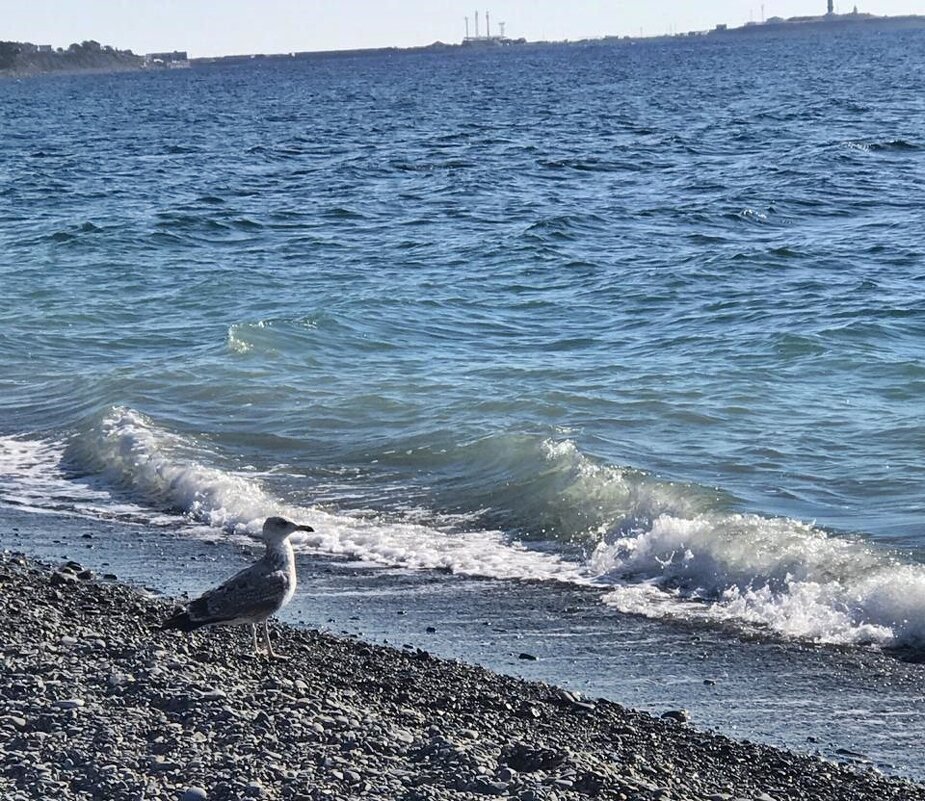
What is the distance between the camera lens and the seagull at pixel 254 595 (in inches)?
332

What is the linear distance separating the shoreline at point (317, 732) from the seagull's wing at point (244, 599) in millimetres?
225

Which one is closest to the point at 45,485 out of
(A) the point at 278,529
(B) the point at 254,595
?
(A) the point at 278,529

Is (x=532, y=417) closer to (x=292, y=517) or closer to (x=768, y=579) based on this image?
(x=292, y=517)

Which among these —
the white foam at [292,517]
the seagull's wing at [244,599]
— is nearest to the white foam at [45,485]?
the white foam at [292,517]

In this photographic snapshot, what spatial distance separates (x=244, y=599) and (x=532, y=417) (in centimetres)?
714

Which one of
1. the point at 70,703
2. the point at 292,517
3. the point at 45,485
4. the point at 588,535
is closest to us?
the point at 70,703

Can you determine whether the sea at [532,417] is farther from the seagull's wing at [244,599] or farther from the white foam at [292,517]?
the seagull's wing at [244,599]

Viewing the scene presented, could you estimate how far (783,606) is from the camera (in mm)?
10461

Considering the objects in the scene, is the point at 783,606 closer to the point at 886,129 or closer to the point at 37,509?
the point at 37,509

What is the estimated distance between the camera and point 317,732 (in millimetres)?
7035

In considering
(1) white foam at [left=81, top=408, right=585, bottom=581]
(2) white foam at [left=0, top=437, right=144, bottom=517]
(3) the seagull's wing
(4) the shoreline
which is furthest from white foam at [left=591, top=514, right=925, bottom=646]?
(2) white foam at [left=0, top=437, right=144, bottom=517]

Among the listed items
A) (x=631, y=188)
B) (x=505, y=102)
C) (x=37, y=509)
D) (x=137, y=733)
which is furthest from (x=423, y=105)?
(x=137, y=733)

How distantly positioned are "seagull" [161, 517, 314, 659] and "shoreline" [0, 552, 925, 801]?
167mm

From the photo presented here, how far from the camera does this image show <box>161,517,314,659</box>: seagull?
8422 millimetres
